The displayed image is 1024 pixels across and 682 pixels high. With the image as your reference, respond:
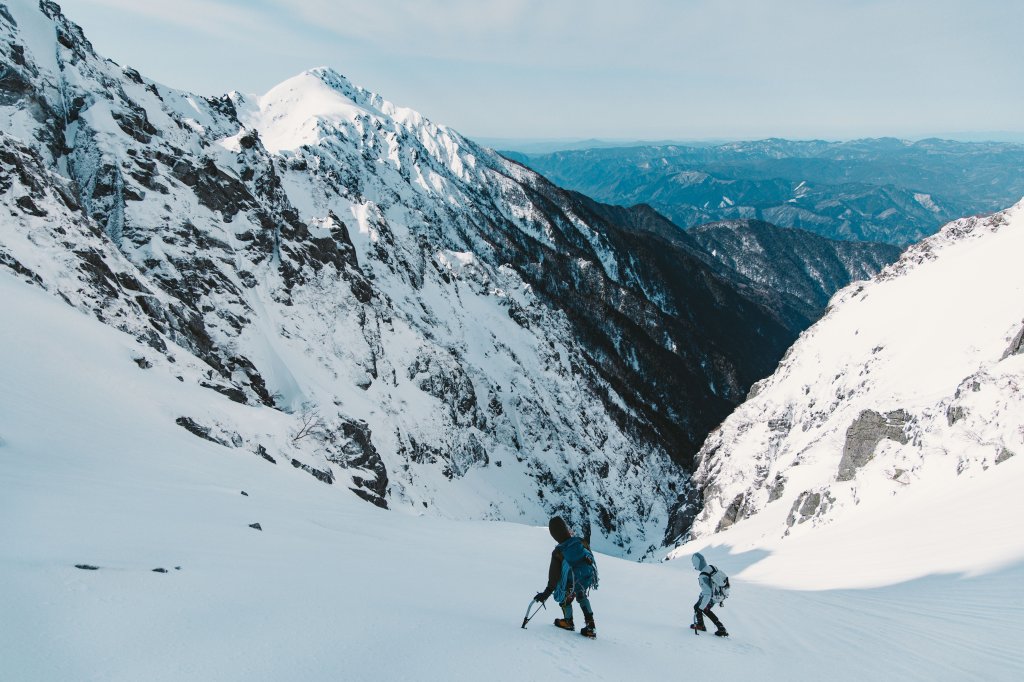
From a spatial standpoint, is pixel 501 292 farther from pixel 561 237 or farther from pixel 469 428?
pixel 561 237

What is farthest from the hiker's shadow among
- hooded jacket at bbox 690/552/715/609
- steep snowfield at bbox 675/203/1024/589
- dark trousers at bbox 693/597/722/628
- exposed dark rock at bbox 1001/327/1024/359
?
exposed dark rock at bbox 1001/327/1024/359

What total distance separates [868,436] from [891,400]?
5.03 metres

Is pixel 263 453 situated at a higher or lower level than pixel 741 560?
higher

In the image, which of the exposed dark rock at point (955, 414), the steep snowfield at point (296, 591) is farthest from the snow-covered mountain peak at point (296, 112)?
the exposed dark rock at point (955, 414)

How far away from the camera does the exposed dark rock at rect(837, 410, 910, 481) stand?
1451 inches

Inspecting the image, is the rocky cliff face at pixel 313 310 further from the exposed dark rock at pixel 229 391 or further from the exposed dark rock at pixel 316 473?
the exposed dark rock at pixel 316 473

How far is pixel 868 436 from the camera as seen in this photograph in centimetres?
3800

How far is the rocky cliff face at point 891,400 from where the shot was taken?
2862cm

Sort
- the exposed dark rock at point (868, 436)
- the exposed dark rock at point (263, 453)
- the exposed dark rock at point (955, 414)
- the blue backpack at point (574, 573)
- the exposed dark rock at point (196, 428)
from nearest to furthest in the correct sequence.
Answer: the blue backpack at point (574, 573), the exposed dark rock at point (196, 428), the exposed dark rock at point (263, 453), the exposed dark rock at point (955, 414), the exposed dark rock at point (868, 436)

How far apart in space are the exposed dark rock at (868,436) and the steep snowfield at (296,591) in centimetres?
2180

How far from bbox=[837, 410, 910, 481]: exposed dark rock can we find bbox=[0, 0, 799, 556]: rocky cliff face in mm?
32912

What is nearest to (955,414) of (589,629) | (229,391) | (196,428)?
(589,629)

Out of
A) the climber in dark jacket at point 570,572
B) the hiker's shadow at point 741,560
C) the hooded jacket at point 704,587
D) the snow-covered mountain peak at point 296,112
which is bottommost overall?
the hiker's shadow at point 741,560

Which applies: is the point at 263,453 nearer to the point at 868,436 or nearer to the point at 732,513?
the point at 868,436
